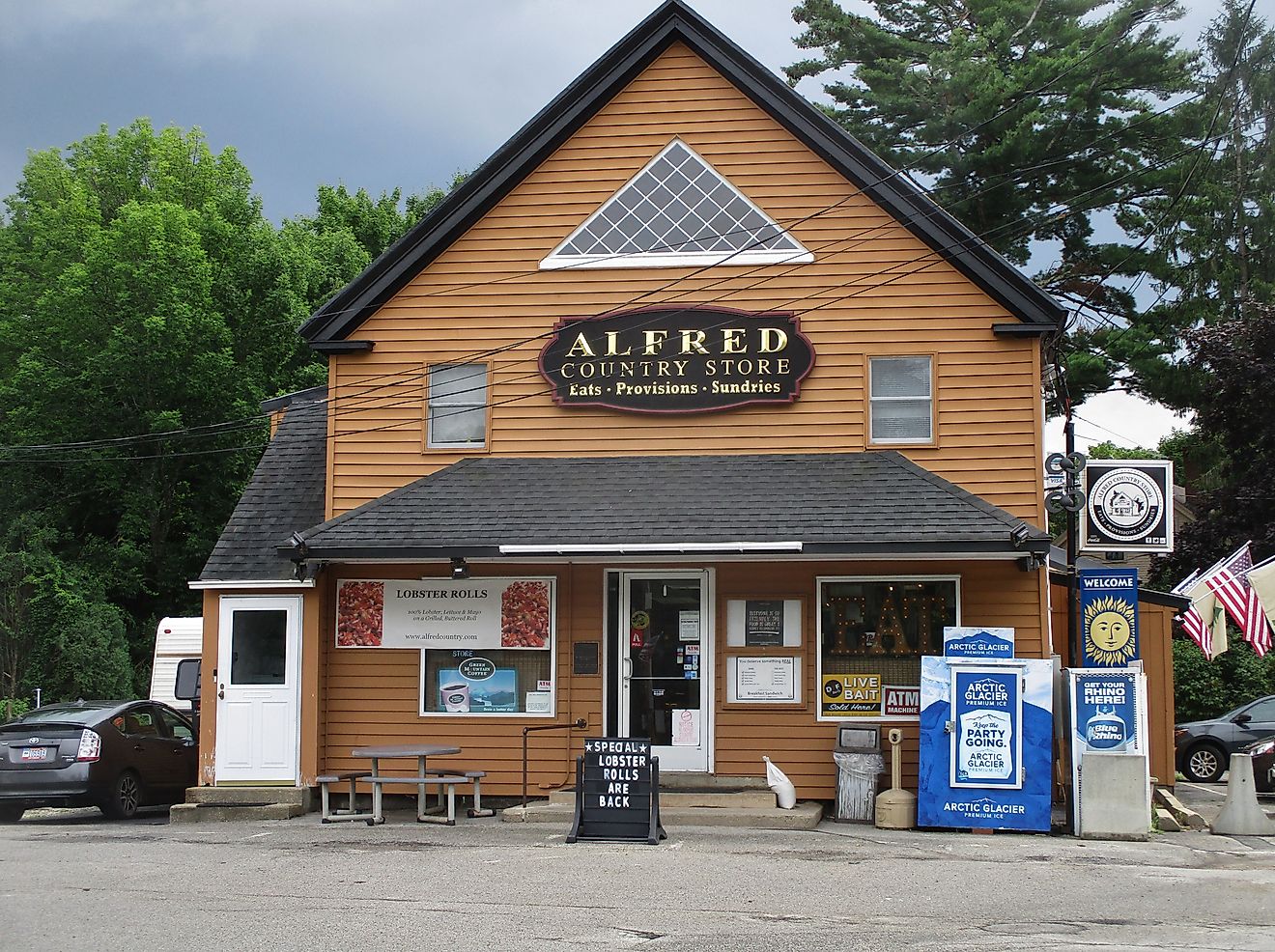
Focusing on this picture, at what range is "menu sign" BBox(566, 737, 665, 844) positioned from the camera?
1286 centimetres

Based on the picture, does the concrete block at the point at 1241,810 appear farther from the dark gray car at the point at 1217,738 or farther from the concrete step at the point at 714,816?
the dark gray car at the point at 1217,738

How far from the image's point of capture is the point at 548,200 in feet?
55.2

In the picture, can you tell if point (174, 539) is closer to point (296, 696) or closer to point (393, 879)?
point (296, 696)

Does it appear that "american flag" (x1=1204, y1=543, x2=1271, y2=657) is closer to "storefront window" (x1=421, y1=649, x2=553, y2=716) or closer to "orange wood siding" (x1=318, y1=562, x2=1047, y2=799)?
"orange wood siding" (x1=318, y1=562, x2=1047, y2=799)

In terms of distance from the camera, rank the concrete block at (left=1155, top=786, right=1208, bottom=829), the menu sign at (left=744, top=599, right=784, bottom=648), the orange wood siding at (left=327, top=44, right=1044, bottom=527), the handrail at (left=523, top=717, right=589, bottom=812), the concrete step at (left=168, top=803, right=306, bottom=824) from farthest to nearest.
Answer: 1. the orange wood siding at (left=327, top=44, right=1044, bottom=527)
2. the menu sign at (left=744, top=599, right=784, bottom=648)
3. the concrete step at (left=168, top=803, right=306, bottom=824)
4. the handrail at (left=523, top=717, right=589, bottom=812)
5. the concrete block at (left=1155, top=786, right=1208, bottom=829)

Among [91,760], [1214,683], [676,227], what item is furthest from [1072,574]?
[1214,683]

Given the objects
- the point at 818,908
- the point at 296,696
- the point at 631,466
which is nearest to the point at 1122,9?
the point at 631,466

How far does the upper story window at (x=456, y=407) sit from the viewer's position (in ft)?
54.9

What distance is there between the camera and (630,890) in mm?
10203

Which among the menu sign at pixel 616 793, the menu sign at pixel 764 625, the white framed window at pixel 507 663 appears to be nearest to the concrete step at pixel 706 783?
the menu sign at pixel 764 625

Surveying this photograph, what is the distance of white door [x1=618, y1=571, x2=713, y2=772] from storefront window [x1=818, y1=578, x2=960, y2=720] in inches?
52.7

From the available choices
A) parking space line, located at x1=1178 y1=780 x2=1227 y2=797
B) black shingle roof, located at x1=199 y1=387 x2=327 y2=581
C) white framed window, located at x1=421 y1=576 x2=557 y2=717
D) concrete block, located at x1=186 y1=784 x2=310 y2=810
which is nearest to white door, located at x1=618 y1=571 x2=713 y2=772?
white framed window, located at x1=421 y1=576 x2=557 y2=717

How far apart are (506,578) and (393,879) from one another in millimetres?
5709

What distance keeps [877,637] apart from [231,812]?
7.48m
